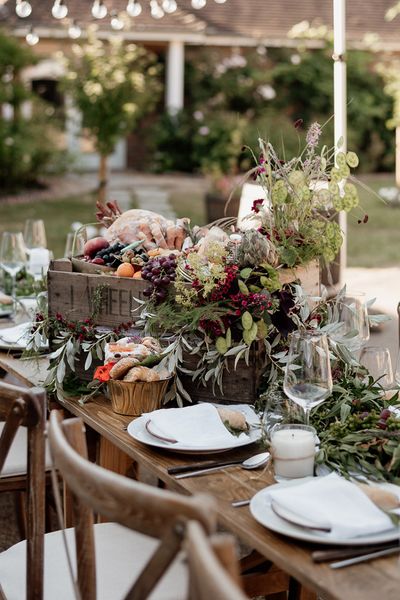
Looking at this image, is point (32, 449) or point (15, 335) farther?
point (15, 335)

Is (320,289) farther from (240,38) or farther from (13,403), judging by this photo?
(240,38)

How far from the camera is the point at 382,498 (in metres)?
2.04

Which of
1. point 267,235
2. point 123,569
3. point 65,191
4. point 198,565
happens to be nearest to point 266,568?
point 123,569

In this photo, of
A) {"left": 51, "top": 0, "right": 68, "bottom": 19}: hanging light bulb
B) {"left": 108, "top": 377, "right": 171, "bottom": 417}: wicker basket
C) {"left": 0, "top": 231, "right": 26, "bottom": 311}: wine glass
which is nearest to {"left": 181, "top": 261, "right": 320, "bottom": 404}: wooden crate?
{"left": 108, "top": 377, "right": 171, "bottom": 417}: wicker basket

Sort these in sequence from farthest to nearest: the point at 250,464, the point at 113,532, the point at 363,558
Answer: the point at 113,532
the point at 250,464
the point at 363,558

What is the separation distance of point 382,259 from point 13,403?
9.84 meters

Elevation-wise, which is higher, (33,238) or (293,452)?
(33,238)

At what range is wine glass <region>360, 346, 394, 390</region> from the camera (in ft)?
9.50

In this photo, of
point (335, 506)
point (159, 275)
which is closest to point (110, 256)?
point (159, 275)

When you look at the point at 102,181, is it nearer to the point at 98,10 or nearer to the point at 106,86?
the point at 106,86

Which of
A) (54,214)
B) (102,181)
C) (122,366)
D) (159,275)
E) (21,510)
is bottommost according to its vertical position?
(21,510)

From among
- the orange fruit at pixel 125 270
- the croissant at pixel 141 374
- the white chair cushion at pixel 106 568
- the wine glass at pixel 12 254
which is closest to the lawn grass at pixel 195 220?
the wine glass at pixel 12 254

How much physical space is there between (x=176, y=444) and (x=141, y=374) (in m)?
0.36

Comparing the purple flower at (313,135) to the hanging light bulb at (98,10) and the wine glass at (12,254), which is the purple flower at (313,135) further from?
the hanging light bulb at (98,10)
